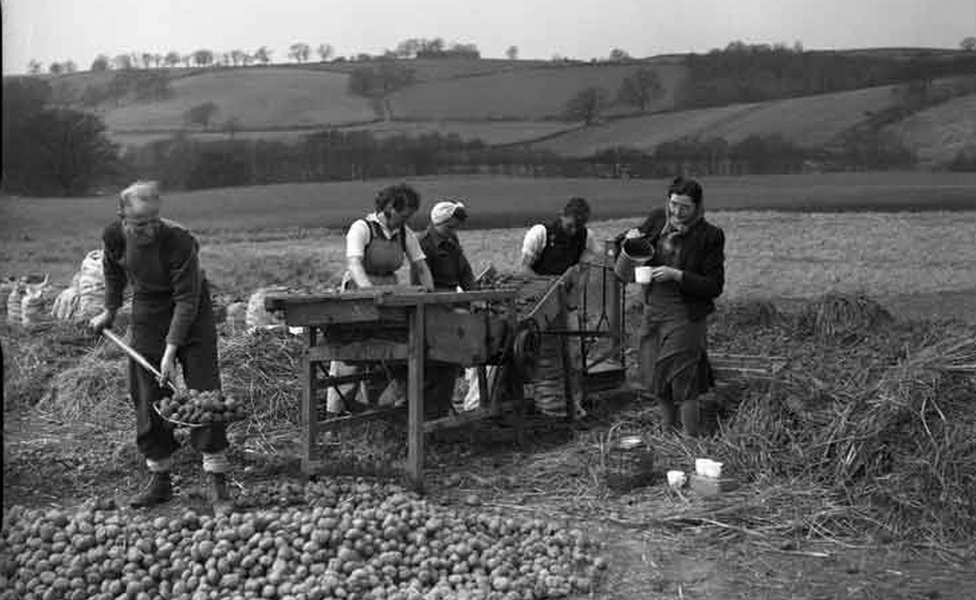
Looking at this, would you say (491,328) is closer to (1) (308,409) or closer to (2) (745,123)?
(1) (308,409)

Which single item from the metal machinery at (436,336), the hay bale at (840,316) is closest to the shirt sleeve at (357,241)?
the metal machinery at (436,336)

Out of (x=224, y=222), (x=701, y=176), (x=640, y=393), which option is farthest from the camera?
(x=224, y=222)

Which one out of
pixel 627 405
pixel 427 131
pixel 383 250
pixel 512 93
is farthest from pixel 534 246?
pixel 427 131

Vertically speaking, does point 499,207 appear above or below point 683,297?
above

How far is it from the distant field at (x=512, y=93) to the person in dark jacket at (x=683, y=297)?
228 inches

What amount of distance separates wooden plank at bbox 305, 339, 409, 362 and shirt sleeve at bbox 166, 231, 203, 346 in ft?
2.49

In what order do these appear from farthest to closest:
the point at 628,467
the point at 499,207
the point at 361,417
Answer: the point at 499,207, the point at 361,417, the point at 628,467

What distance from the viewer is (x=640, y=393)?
8625mm

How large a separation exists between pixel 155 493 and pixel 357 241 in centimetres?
186

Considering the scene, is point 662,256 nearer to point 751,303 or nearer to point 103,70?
point 751,303

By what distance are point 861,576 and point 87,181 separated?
800 centimetres

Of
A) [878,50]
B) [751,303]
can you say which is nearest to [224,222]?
[751,303]

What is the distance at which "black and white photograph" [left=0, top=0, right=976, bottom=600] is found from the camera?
493 centimetres

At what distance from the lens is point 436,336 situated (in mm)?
6316
